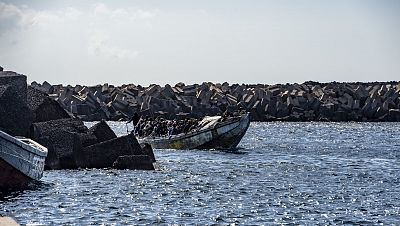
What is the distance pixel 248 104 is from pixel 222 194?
67535 mm

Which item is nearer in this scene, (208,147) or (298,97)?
(208,147)

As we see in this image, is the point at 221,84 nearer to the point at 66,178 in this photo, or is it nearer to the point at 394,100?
the point at 394,100

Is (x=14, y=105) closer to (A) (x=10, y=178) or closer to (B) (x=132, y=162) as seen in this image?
(B) (x=132, y=162)

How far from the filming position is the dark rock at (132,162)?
107 ft

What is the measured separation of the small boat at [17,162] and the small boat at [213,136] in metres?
22.3

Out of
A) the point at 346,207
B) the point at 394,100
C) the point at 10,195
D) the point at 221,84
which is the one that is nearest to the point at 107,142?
the point at 10,195

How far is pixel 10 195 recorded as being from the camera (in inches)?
981

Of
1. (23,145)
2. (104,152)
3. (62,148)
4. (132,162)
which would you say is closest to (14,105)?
(62,148)

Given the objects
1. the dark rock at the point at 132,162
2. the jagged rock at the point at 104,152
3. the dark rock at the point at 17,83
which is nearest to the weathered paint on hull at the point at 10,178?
the dark rock at the point at 17,83

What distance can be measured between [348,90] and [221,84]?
1632cm

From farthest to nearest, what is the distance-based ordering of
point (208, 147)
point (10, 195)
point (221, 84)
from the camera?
point (221, 84)
point (208, 147)
point (10, 195)

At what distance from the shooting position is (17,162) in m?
25.1

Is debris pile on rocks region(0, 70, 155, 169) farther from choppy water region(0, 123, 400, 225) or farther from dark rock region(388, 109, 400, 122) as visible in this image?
dark rock region(388, 109, 400, 122)

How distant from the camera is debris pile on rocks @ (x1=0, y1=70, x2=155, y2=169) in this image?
31.3m
